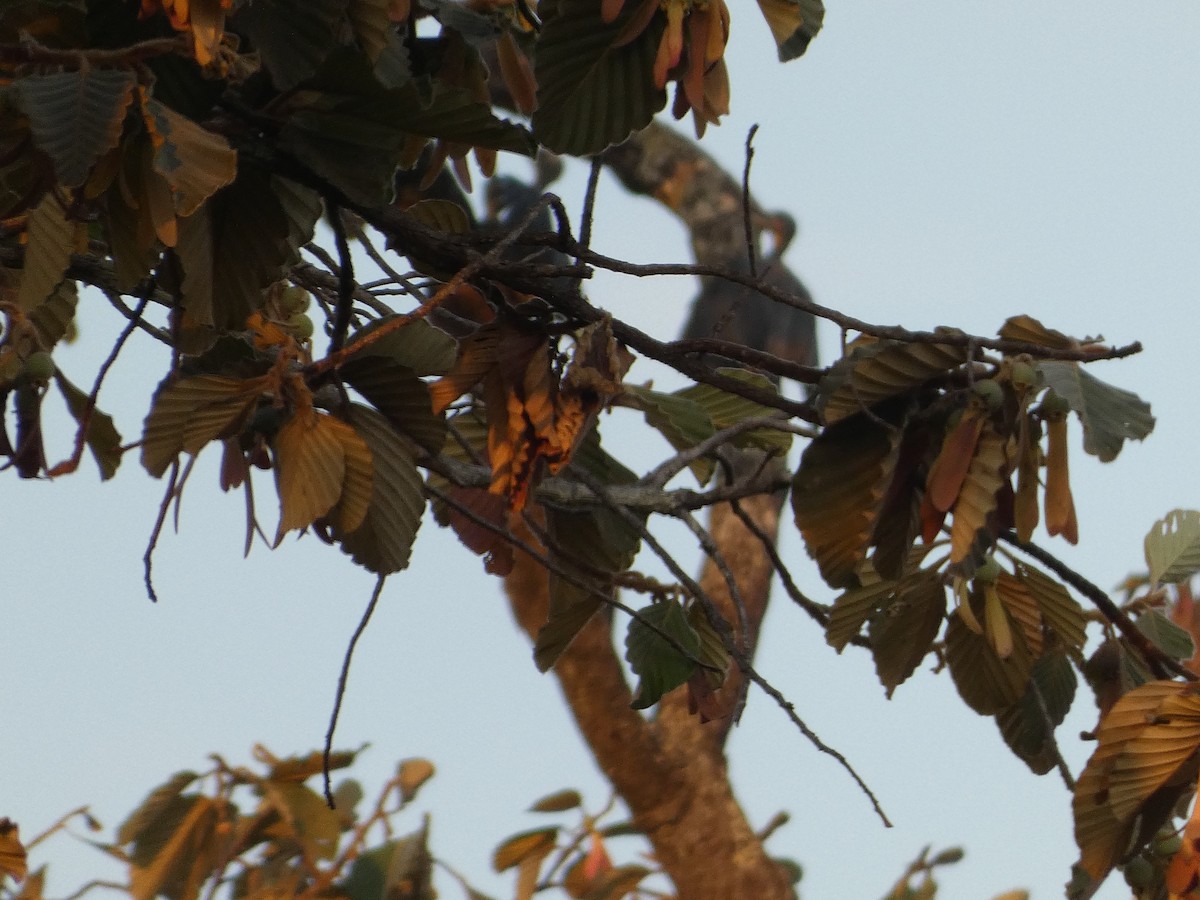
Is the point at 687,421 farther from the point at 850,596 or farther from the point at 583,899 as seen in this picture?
the point at 583,899

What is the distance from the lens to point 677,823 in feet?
13.7

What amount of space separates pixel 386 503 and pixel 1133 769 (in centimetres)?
62

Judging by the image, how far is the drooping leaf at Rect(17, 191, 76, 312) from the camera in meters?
1.02

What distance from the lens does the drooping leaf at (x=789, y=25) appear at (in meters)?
1.17

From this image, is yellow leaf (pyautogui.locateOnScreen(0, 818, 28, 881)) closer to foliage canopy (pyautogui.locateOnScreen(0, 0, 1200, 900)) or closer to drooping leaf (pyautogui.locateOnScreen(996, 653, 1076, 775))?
foliage canopy (pyautogui.locateOnScreen(0, 0, 1200, 900))

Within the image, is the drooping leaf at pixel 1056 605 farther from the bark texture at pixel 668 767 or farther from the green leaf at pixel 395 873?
the bark texture at pixel 668 767

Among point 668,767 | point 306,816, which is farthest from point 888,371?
point 668,767

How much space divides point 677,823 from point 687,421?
2.93 m

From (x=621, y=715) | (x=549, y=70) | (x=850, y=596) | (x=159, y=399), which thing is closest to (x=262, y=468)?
(x=159, y=399)

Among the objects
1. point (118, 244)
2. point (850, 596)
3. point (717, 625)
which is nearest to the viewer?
point (118, 244)

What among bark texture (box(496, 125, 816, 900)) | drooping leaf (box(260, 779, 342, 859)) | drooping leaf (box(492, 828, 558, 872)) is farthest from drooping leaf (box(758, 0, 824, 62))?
bark texture (box(496, 125, 816, 900))

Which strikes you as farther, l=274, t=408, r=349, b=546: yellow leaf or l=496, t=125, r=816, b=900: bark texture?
l=496, t=125, r=816, b=900: bark texture

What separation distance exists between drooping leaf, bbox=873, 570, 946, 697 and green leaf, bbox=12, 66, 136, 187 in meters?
0.81

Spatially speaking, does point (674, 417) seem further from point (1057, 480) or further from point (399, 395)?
point (1057, 480)
